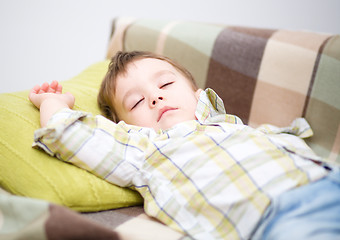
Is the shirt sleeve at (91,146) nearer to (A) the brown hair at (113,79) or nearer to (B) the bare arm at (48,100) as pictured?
(B) the bare arm at (48,100)

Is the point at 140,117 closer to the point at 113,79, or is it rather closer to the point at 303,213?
the point at 113,79

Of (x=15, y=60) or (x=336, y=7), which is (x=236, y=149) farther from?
(x=15, y=60)

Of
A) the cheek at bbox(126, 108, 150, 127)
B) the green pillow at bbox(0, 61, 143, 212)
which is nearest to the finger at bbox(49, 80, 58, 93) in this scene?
the green pillow at bbox(0, 61, 143, 212)

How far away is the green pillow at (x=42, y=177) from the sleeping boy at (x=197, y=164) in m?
0.03

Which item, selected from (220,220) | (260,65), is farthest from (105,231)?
(260,65)

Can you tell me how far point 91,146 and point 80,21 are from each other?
139cm

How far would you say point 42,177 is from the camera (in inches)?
32.4

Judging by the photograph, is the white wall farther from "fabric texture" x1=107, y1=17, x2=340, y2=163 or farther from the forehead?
the forehead

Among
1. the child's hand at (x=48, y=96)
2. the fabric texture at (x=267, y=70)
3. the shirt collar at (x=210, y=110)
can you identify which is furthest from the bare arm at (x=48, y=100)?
the fabric texture at (x=267, y=70)

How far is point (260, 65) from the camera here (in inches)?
50.7

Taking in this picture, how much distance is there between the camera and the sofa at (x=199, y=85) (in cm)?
69

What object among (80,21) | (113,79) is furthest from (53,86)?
(80,21)

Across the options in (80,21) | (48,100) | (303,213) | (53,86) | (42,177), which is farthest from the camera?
(80,21)

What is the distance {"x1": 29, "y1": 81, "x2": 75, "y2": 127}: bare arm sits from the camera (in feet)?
3.10
